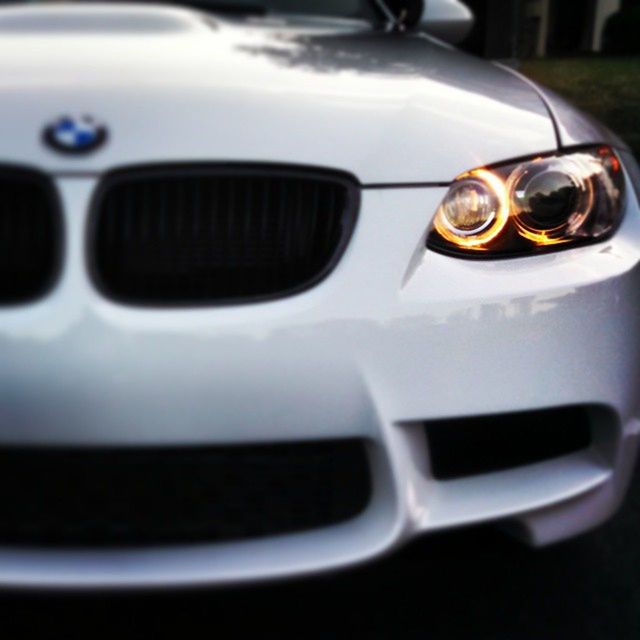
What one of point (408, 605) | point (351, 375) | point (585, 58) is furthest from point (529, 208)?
point (585, 58)

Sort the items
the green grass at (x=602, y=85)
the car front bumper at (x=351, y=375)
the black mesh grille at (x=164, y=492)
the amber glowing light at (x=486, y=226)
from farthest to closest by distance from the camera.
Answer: the green grass at (x=602, y=85) → the amber glowing light at (x=486, y=226) → the black mesh grille at (x=164, y=492) → the car front bumper at (x=351, y=375)

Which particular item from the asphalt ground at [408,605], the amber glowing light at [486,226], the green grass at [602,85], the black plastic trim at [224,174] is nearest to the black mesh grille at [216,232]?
the black plastic trim at [224,174]

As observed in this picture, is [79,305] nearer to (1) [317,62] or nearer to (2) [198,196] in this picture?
(2) [198,196]

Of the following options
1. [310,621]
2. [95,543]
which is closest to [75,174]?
[95,543]

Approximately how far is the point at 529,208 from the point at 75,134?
2.92ft

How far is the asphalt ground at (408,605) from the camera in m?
2.48

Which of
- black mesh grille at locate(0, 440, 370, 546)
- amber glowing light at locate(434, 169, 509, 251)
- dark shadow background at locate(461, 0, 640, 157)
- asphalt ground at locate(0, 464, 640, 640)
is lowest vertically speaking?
dark shadow background at locate(461, 0, 640, 157)

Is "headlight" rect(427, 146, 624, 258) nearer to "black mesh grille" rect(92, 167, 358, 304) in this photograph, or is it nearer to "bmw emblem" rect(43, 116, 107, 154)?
"black mesh grille" rect(92, 167, 358, 304)

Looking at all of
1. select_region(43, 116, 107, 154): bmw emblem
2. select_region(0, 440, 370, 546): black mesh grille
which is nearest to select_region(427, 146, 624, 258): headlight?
select_region(0, 440, 370, 546): black mesh grille

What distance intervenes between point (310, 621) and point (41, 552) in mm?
607

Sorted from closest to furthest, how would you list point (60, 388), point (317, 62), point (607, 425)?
point (60, 388) → point (607, 425) → point (317, 62)

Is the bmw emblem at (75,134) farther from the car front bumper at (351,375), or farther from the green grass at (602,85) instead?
the green grass at (602,85)

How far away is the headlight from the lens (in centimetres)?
241

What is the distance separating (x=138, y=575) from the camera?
2.13 m
